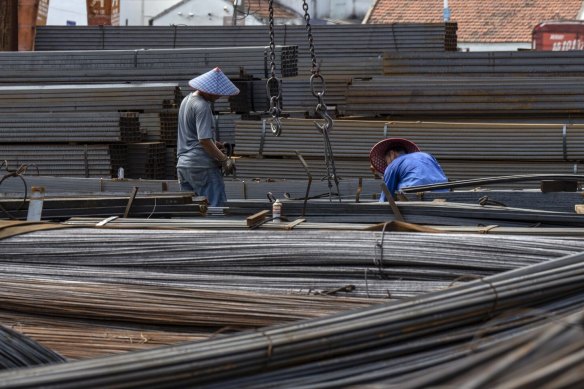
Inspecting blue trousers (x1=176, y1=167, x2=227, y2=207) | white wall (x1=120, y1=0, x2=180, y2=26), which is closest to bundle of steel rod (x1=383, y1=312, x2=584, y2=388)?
blue trousers (x1=176, y1=167, x2=227, y2=207)

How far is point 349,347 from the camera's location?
10.8ft

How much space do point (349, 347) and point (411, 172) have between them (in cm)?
458

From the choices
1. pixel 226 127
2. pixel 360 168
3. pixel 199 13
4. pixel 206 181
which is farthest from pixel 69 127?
pixel 199 13

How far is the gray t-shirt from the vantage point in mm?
9070

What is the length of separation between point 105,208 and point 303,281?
207 centimetres

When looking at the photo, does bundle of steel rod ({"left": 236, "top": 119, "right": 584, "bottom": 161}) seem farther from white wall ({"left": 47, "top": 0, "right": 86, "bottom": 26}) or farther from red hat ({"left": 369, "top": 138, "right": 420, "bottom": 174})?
white wall ({"left": 47, "top": 0, "right": 86, "bottom": 26})

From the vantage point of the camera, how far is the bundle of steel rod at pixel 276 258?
4.59m

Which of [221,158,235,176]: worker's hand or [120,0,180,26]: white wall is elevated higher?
[120,0,180,26]: white wall

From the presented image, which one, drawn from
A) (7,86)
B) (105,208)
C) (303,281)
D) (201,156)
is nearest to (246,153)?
(201,156)

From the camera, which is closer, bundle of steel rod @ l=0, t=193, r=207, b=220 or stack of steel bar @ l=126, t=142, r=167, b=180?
bundle of steel rod @ l=0, t=193, r=207, b=220

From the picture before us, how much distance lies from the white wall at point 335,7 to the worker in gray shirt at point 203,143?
3149cm

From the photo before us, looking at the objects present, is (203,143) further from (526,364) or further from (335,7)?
(335,7)

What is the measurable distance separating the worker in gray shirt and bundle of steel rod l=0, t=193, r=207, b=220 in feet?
7.93

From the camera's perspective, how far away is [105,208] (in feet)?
21.1
